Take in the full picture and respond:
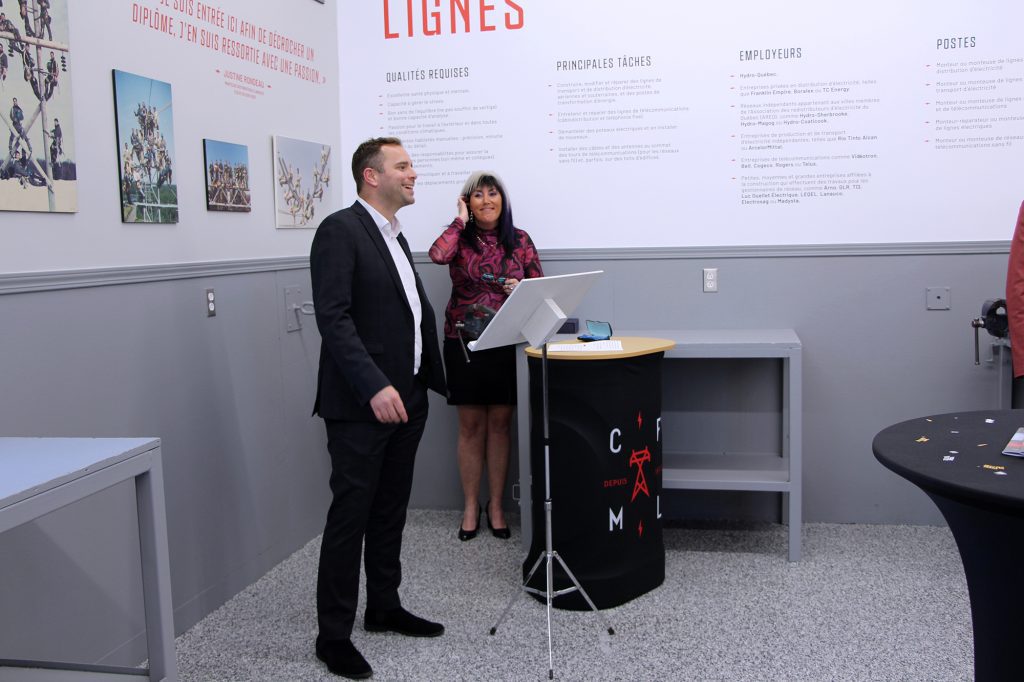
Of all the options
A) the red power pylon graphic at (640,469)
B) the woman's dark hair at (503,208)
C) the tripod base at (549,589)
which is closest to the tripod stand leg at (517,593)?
the tripod base at (549,589)

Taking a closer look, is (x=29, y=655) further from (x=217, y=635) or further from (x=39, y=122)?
(x=39, y=122)

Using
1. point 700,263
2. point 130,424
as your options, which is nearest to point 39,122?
point 130,424

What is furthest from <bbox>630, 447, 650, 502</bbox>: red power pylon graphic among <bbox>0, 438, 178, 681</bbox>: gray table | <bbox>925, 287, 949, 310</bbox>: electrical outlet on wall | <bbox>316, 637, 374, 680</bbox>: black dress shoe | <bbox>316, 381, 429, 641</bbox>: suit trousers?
<bbox>0, 438, 178, 681</bbox>: gray table

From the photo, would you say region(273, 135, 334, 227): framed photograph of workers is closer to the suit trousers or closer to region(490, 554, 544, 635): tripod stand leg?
the suit trousers

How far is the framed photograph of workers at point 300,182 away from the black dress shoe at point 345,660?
5.94 ft

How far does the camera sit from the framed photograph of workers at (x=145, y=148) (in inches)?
112

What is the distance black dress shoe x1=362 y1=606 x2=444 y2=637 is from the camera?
3029mm

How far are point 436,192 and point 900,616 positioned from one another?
2.69 m

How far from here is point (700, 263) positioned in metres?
4.14

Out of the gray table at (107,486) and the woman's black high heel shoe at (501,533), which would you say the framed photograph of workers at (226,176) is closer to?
the gray table at (107,486)

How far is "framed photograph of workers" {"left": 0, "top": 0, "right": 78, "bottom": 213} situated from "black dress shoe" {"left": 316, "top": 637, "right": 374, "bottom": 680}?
60.0 inches

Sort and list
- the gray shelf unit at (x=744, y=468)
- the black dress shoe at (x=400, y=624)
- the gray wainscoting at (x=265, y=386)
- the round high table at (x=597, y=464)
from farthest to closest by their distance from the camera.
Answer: the gray shelf unit at (x=744, y=468) → the round high table at (x=597, y=464) → the black dress shoe at (x=400, y=624) → the gray wainscoting at (x=265, y=386)

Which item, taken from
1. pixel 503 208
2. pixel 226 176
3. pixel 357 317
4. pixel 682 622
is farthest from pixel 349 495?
pixel 503 208

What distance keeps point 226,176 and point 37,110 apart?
924 mm
